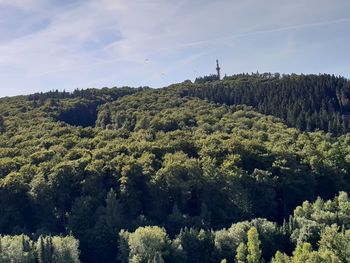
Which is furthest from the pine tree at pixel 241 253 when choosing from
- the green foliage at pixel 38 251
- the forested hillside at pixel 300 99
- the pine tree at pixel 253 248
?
the forested hillside at pixel 300 99

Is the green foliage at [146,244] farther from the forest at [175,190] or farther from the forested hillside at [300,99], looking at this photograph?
the forested hillside at [300,99]

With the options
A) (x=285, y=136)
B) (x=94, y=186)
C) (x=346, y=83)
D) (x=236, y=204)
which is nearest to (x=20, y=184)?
(x=94, y=186)

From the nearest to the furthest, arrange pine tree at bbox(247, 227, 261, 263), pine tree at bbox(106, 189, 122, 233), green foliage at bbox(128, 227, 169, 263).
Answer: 1. pine tree at bbox(247, 227, 261, 263)
2. green foliage at bbox(128, 227, 169, 263)
3. pine tree at bbox(106, 189, 122, 233)

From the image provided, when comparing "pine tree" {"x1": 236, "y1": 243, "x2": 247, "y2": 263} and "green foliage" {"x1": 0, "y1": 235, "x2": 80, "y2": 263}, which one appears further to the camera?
"green foliage" {"x1": 0, "y1": 235, "x2": 80, "y2": 263}

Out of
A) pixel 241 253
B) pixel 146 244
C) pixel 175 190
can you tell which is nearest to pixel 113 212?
pixel 175 190

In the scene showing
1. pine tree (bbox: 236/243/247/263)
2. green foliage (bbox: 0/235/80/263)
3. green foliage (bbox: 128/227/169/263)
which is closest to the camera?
pine tree (bbox: 236/243/247/263)

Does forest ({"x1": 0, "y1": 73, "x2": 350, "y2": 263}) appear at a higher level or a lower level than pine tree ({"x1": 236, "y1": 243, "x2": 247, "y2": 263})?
higher

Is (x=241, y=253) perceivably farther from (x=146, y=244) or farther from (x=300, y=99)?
(x=300, y=99)

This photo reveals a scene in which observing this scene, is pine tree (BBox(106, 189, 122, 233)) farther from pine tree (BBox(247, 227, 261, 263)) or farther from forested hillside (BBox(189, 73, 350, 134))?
forested hillside (BBox(189, 73, 350, 134))

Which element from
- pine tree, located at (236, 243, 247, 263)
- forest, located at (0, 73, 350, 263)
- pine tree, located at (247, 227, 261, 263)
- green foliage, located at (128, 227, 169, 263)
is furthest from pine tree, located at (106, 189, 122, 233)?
pine tree, located at (247, 227, 261, 263)

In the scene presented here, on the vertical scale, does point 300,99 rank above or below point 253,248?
above
